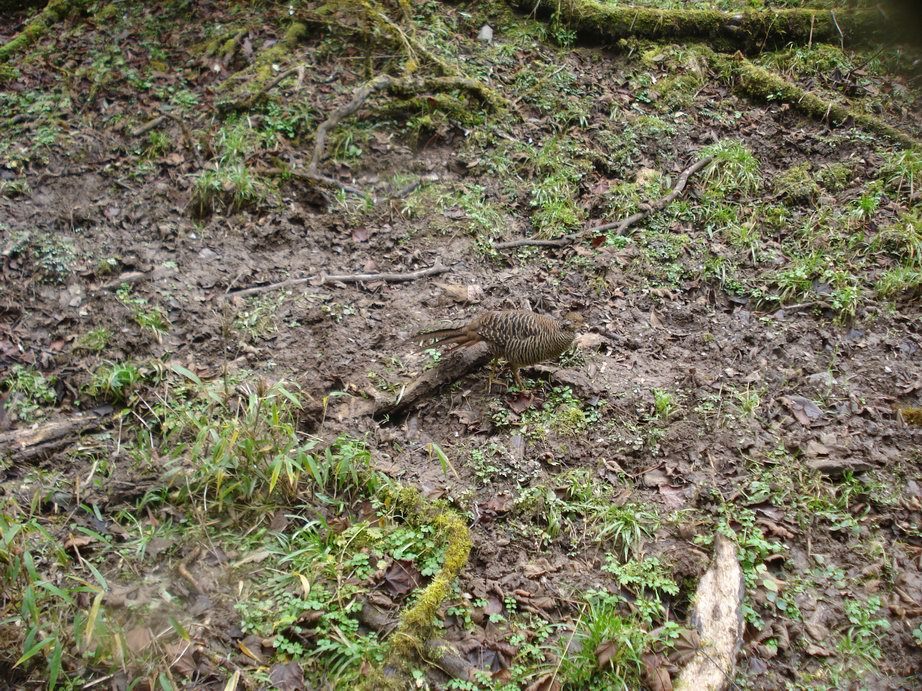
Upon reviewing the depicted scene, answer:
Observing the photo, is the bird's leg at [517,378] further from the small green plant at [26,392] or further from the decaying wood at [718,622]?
the small green plant at [26,392]

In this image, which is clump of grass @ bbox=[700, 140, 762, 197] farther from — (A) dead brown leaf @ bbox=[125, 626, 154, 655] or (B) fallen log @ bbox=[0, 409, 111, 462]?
(A) dead brown leaf @ bbox=[125, 626, 154, 655]

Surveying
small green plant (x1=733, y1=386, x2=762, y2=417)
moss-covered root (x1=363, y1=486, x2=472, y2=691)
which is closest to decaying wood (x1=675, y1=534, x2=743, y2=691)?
small green plant (x1=733, y1=386, x2=762, y2=417)

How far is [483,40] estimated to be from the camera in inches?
320

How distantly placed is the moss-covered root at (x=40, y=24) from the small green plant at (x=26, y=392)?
14.8ft

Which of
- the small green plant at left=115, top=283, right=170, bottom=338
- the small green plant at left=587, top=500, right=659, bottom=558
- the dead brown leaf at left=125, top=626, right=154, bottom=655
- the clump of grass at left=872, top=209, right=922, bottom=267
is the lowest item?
the dead brown leaf at left=125, top=626, right=154, bottom=655

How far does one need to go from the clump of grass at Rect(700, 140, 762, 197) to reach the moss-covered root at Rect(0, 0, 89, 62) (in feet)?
23.5

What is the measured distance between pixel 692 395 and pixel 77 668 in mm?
3963

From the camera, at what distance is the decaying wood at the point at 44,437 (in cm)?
429

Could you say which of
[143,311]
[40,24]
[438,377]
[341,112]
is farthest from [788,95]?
[40,24]

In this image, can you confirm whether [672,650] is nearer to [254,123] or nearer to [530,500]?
[530,500]

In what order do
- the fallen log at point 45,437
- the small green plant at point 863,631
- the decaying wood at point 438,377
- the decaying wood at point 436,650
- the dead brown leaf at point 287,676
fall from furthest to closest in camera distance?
the decaying wood at point 438,377 → the fallen log at point 45,437 → the small green plant at point 863,631 → the decaying wood at point 436,650 → the dead brown leaf at point 287,676

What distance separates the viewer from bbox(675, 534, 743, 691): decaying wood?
11.1ft

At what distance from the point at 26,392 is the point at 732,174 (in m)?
6.06

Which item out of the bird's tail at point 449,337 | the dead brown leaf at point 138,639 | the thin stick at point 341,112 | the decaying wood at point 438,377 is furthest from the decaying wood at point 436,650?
the thin stick at point 341,112
